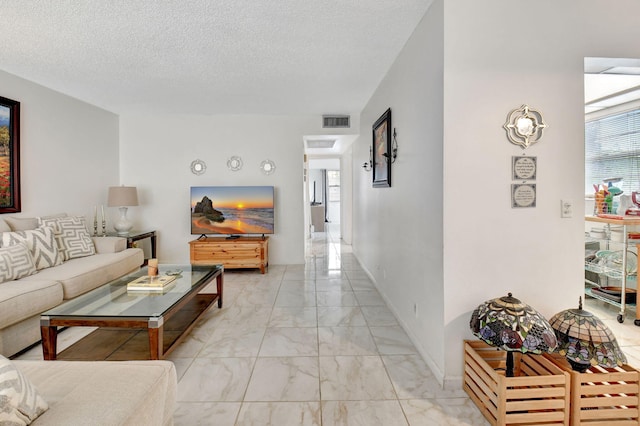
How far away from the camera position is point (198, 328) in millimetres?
3066

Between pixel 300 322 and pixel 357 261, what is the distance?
2844 mm

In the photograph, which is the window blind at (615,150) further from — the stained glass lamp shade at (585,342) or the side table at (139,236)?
the side table at (139,236)

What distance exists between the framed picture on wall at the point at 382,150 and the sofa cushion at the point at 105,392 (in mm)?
2610

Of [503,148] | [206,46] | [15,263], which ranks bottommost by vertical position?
[15,263]

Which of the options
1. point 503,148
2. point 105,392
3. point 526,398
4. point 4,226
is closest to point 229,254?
point 4,226

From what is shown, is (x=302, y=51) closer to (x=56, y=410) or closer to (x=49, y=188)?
(x=56, y=410)

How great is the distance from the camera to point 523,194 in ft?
6.81

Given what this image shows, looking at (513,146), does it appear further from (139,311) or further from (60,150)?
(60,150)

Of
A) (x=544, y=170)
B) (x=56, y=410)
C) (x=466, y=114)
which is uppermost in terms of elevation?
(x=466, y=114)

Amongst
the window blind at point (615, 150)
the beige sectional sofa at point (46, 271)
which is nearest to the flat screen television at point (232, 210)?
the beige sectional sofa at point (46, 271)

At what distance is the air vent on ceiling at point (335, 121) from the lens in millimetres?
5562

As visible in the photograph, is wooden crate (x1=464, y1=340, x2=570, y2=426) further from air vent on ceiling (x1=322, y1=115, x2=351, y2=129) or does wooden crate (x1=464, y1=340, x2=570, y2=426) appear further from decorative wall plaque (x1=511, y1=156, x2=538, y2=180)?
air vent on ceiling (x1=322, y1=115, x2=351, y2=129)

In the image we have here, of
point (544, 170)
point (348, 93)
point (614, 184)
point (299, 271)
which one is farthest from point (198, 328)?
point (614, 184)

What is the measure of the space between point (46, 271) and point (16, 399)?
109 inches
